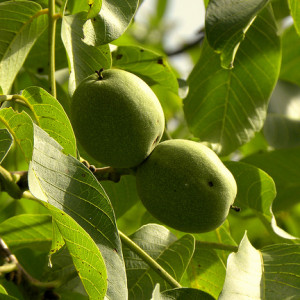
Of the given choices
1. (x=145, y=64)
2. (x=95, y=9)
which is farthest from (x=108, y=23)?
(x=145, y=64)

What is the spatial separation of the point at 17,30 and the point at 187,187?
633mm

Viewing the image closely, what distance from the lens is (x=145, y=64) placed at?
177 centimetres

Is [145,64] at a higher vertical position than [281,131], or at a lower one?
higher

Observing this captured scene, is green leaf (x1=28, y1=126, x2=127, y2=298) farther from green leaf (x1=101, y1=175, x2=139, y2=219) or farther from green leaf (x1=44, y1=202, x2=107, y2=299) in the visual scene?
green leaf (x1=101, y1=175, x2=139, y2=219)

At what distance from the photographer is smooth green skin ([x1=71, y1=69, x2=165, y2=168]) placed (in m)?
1.36

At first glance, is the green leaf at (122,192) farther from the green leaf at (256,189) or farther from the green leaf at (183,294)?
the green leaf at (183,294)

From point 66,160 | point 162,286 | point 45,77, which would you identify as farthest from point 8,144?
point 45,77

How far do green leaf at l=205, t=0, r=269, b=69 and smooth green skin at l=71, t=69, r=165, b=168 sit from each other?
0.68ft

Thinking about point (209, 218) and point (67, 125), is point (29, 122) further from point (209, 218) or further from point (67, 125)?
point (209, 218)

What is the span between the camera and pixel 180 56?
132 inches

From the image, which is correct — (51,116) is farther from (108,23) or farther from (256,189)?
(256,189)

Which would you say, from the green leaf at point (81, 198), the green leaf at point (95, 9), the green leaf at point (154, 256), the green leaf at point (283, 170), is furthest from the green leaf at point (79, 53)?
the green leaf at point (283, 170)

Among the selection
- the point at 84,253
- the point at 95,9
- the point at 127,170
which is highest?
the point at 95,9

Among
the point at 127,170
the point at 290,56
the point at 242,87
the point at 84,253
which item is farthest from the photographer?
the point at 290,56
